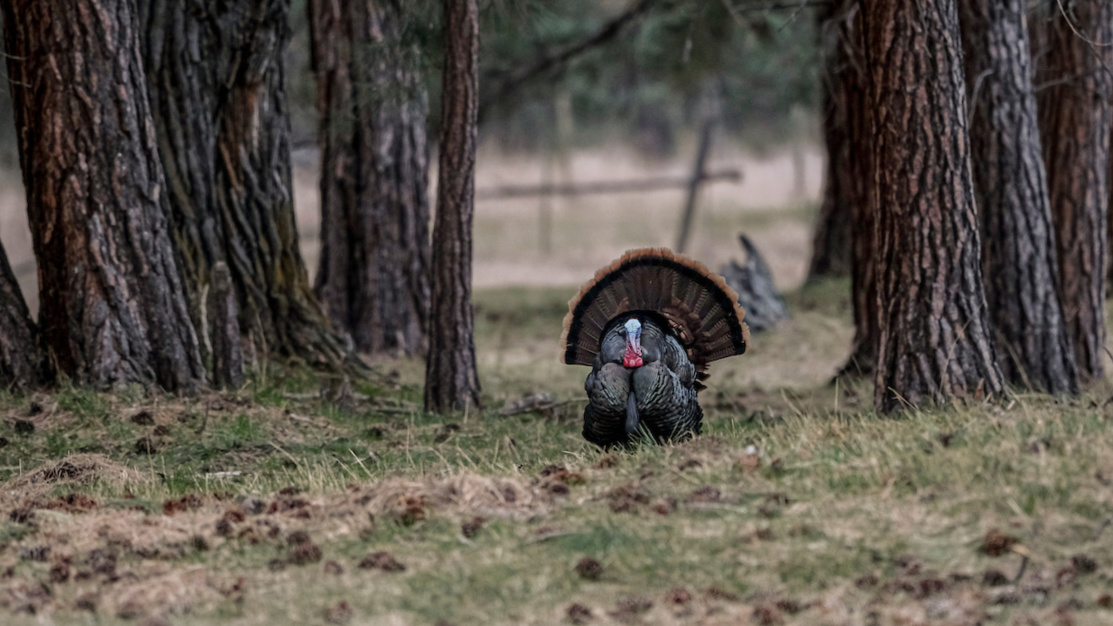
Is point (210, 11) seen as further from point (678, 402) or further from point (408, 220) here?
point (678, 402)

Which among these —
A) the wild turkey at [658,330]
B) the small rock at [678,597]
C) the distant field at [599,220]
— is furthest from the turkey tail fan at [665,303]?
the distant field at [599,220]

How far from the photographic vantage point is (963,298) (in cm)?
577

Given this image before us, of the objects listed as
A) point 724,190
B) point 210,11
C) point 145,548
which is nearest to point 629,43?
point 210,11

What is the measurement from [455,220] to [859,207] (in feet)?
11.3

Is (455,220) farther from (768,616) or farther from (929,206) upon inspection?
(768,616)

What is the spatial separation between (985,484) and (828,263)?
36.5ft

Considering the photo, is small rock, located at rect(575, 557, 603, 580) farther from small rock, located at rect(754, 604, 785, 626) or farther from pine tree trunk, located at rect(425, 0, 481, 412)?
pine tree trunk, located at rect(425, 0, 481, 412)

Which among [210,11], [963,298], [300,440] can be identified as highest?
[210,11]

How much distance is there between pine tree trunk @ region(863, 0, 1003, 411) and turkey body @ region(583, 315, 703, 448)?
Answer: 1124 mm

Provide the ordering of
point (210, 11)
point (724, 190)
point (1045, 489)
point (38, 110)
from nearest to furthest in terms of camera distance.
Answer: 1. point (1045, 489)
2. point (38, 110)
3. point (210, 11)
4. point (724, 190)

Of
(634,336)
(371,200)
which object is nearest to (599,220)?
(371,200)

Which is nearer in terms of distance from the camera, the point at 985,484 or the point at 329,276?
the point at 985,484

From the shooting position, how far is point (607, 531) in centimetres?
427

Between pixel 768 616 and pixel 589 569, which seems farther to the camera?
pixel 589 569
